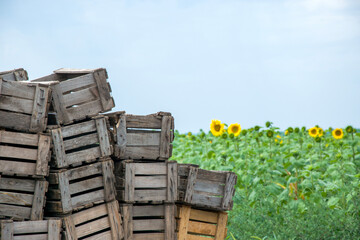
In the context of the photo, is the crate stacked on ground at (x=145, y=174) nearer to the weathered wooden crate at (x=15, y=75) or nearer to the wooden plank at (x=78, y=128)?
the wooden plank at (x=78, y=128)

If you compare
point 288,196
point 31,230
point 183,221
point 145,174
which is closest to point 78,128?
point 145,174

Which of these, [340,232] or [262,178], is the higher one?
[262,178]

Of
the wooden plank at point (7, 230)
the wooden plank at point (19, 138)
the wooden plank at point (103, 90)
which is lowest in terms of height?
the wooden plank at point (7, 230)

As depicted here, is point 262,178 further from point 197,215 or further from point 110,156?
point 110,156

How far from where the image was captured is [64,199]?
18.6ft

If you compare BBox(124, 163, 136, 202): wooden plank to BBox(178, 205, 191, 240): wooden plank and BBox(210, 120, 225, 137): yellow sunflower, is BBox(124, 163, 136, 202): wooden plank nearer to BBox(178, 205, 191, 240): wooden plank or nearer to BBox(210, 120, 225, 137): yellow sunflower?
BBox(178, 205, 191, 240): wooden plank

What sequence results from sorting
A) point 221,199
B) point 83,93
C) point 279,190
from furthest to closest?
1. point 279,190
2. point 221,199
3. point 83,93

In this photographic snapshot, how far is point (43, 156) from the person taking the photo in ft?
18.4

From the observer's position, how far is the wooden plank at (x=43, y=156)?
18.4ft

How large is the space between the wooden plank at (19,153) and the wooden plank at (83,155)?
15.0 inches

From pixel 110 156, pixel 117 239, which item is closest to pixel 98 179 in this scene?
pixel 110 156

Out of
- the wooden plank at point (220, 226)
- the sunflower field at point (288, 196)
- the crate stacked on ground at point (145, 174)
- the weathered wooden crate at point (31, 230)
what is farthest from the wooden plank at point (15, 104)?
the sunflower field at point (288, 196)

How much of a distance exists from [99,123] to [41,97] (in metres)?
0.74

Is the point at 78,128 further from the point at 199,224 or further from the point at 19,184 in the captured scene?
the point at 199,224
